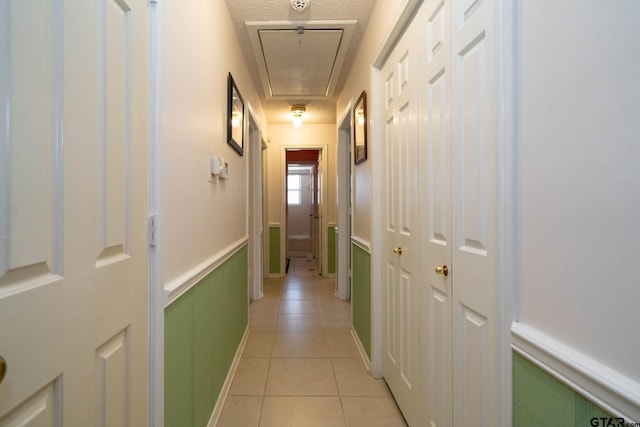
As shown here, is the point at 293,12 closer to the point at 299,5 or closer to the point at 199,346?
the point at 299,5

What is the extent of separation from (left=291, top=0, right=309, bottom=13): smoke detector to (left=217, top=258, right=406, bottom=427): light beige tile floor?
245cm

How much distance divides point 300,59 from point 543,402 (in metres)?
2.69

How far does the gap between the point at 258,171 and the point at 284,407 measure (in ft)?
8.97

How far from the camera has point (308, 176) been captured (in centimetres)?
888

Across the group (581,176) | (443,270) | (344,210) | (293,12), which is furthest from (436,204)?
(344,210)

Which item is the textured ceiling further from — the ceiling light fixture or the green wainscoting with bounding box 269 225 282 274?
the green wainscoting with bounding box 269 225 282 274

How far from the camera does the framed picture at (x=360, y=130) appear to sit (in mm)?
2293

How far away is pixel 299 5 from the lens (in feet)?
6.31

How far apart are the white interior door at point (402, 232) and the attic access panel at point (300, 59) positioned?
0.70 metres

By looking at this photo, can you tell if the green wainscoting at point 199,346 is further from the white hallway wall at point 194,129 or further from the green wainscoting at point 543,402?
the green wainscoting at point 543,402

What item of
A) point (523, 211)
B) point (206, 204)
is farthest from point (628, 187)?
point (206, 204)

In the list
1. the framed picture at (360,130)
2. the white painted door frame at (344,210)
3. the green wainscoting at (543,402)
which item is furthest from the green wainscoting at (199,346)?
the white painted door frame at (344,210)

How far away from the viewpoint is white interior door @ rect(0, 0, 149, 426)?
483mm

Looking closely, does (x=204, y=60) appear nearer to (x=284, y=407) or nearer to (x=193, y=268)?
(x=193, y=268)
